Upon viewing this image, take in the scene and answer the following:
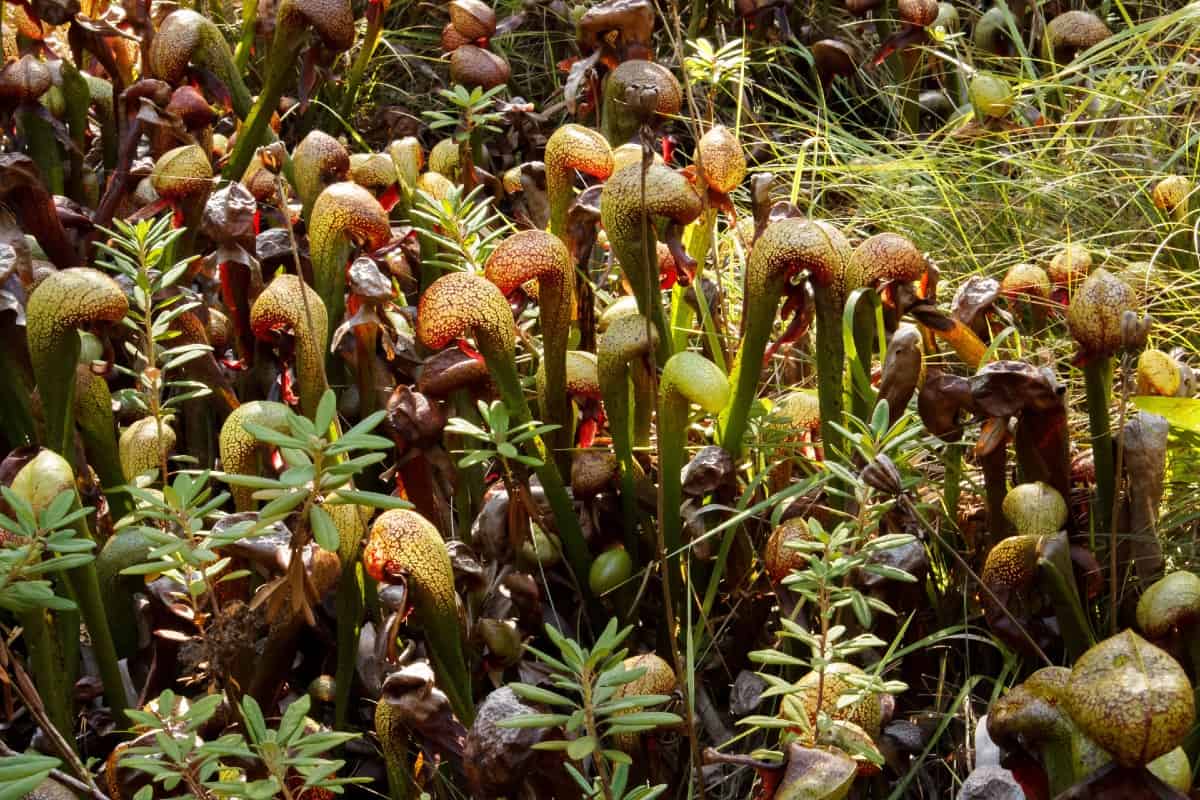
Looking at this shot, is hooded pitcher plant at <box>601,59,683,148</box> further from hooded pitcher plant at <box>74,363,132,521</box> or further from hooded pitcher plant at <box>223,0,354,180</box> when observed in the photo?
hooded pitcher plant at <box>74,363,132,521</box>

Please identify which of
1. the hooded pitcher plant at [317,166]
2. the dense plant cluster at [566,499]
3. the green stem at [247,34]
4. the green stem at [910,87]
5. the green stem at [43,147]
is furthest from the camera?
the green stem at [910,87]

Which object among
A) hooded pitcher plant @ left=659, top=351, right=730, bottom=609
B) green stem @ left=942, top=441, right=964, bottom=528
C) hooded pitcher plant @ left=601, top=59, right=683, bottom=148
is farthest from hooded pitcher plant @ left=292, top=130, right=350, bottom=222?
green stem @ left=942, top=441, right=964, bottom=528

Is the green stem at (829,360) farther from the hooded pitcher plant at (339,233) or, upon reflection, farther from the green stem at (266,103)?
the green stem at (266,103)

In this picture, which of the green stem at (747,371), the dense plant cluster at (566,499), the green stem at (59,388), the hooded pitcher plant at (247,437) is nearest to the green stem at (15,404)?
the dense plant cluster at (566,499)

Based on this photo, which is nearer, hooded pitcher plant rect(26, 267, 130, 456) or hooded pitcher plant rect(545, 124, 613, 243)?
hooded pitcher plant rect(26, 267, 130, 456)

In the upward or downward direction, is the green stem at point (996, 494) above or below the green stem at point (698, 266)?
below

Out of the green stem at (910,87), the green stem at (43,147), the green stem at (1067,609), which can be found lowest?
the green stem at (1067,609)
